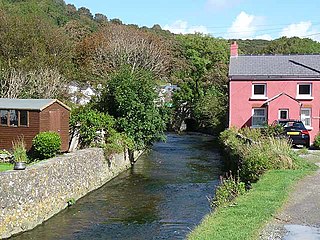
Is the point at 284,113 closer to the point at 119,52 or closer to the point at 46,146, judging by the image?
the point at 46,146

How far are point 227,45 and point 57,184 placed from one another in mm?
50233

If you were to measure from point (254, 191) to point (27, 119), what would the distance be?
1288 cm

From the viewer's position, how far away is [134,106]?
28.8 m

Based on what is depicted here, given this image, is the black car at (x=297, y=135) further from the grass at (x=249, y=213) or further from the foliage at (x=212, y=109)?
the foliage at (x=212, y=109)

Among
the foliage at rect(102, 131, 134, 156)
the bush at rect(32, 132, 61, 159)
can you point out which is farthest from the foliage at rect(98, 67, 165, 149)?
the bush at rect(32, 132, 61, 159)

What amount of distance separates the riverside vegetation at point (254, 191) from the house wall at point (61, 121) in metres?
8.60

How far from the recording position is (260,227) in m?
10.4

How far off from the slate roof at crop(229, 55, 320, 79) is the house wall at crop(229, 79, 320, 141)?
45cm

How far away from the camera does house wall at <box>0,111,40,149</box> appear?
23.2m

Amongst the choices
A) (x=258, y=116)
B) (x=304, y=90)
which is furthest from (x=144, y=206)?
(x=304, y=90)

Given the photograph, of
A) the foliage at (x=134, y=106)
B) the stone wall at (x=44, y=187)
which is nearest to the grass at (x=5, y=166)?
the stone wall at (x=44, y=187)

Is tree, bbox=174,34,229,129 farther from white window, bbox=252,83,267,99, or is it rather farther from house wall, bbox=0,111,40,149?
house wall, bbox=0,111,40,149

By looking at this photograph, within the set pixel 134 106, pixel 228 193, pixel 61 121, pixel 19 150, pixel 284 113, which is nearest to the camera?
pixel 228 193

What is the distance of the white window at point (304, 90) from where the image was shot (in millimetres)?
36094
